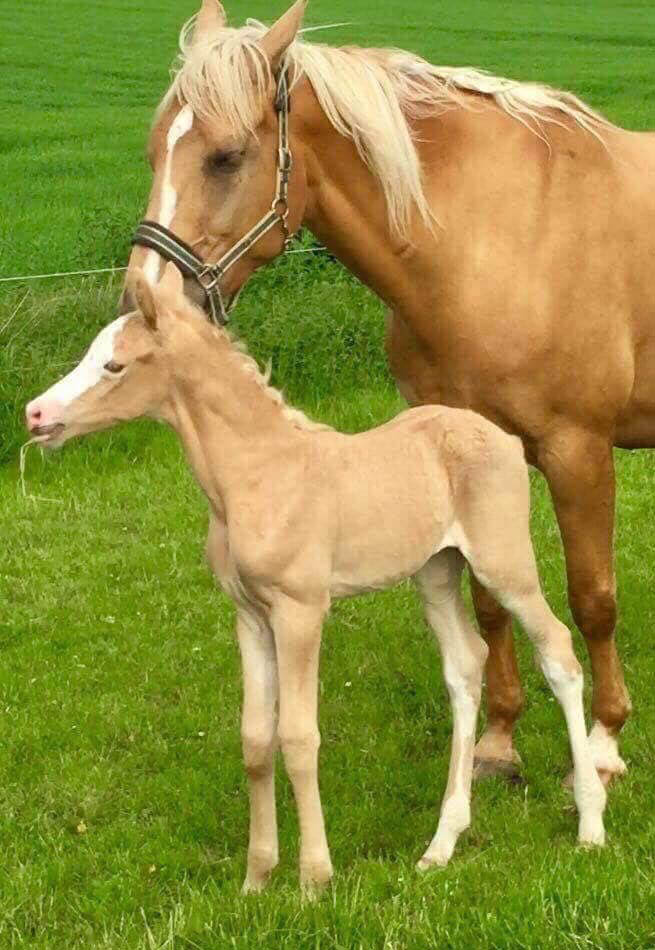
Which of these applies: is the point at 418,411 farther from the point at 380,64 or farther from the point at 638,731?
the point at 638,731

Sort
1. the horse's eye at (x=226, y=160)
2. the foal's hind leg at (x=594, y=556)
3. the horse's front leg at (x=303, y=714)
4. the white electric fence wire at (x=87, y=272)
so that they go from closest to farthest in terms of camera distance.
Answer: the horse's front leg at (x=303, y=714) < the horse's eye at (x=226, y=160) < the foal's hind leg at (x=594, y=556) < the white electric fence wire at (x=87, y=272)

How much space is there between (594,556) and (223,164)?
179 cm

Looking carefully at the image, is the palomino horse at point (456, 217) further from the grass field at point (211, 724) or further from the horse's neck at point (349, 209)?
the grass field at point (211, 724)

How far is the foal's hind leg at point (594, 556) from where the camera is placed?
443cm

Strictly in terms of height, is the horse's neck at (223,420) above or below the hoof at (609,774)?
above

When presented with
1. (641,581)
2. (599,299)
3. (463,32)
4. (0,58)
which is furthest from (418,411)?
(463,32)

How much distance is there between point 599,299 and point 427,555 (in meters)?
1.19

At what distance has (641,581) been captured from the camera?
645 cm

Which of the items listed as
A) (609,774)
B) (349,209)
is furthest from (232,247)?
(609,774)

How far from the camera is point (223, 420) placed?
3.57m

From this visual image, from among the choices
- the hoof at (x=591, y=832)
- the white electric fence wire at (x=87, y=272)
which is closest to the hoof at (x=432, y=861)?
the hoof at (x=591, y=832)

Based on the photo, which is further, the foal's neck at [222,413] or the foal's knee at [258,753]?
the foal's knee at [258,753]

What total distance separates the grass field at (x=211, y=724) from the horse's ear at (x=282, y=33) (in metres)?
2.39

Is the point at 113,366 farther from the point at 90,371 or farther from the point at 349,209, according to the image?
the point at 349,209
